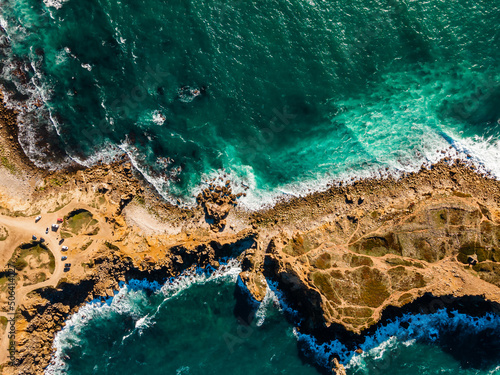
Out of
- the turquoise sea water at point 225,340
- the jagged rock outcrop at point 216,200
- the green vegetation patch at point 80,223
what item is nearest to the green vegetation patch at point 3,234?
the green vegetation patch at point 80,223

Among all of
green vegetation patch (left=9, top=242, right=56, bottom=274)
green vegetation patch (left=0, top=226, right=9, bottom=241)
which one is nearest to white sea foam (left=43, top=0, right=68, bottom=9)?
green vegetation patch (left=0, top=226, right=9, bottom=241)

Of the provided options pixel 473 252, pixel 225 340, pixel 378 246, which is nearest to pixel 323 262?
pixel 378 246

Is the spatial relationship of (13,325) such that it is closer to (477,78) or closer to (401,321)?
(401,321)

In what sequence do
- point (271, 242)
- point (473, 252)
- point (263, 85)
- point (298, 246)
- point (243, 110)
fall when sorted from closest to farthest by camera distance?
point (473, 252) → point (298, 246) → point (263, 85) → point (243, 110) → point (271, 242)

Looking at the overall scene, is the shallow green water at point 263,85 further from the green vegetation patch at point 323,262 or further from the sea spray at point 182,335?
the sea spray at point 182,335

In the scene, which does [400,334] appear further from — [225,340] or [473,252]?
[225,340]
